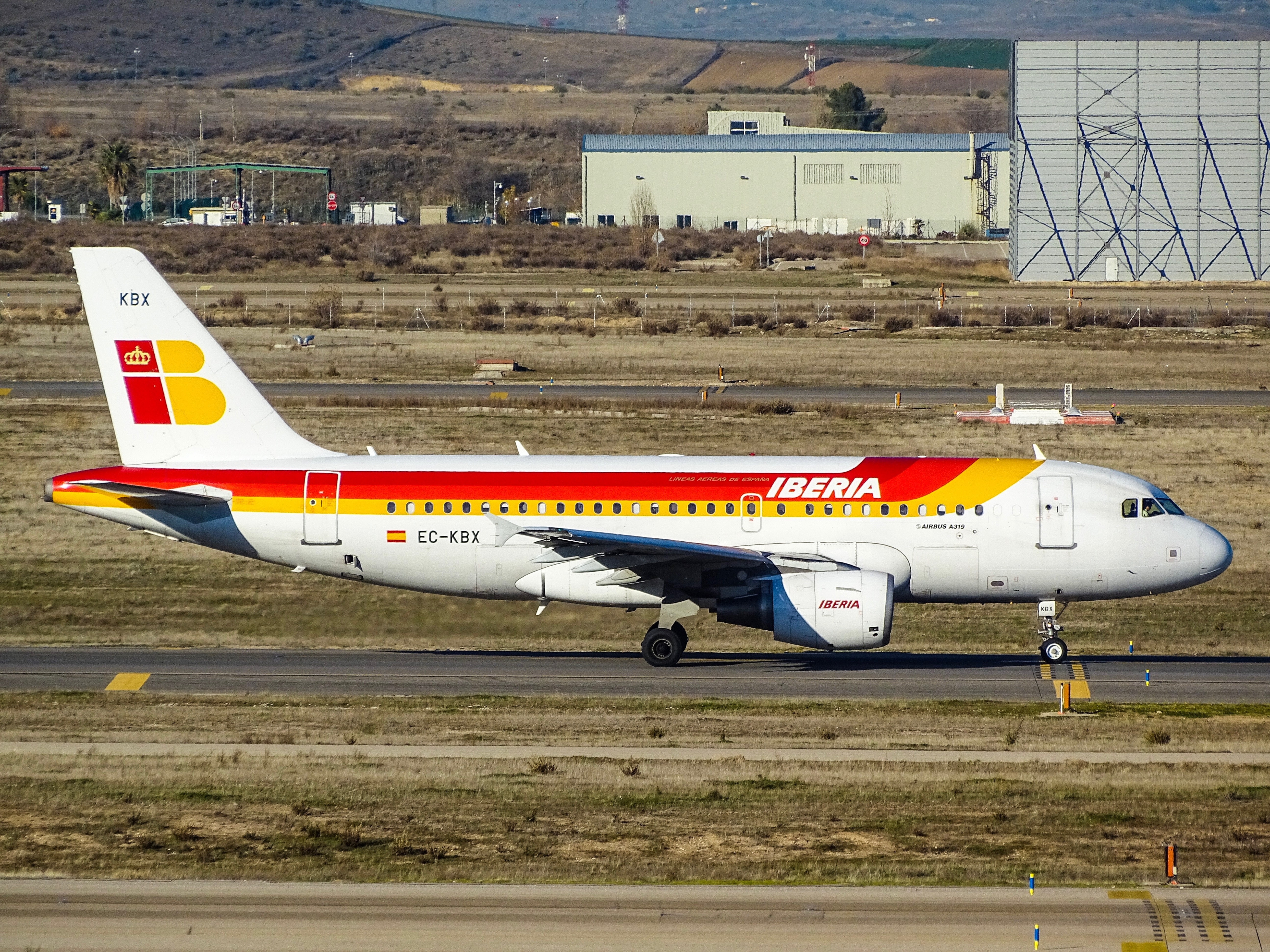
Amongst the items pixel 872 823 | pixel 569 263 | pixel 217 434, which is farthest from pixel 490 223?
pixel 872 823

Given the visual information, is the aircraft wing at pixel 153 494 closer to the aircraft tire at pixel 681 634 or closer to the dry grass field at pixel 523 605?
the dry grass field at pixel 523 605

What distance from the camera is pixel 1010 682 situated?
3130cm

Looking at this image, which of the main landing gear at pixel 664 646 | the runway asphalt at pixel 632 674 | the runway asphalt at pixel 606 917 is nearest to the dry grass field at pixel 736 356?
the runway asphalt at pixel 632 674

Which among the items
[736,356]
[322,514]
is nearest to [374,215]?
[736,356]

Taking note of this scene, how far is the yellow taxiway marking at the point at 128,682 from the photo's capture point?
30.7 metres

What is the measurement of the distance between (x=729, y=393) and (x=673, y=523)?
3071 centimetres

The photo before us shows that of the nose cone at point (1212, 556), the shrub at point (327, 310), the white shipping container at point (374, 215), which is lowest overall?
the nose cone at point (1212, 556)

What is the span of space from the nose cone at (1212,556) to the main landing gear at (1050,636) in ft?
10.0

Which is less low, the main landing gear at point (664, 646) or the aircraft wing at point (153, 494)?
the aircraft wing at point (153, 494)

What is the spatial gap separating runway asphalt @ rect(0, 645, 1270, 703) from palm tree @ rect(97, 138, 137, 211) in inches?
5684

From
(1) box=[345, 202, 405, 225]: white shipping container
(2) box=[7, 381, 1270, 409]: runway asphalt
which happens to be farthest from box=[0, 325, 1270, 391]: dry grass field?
(1) box=[345, 202, 405, 225]: white shipping container

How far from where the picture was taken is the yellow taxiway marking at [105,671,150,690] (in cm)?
3070

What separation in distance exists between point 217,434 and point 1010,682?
1706 cm

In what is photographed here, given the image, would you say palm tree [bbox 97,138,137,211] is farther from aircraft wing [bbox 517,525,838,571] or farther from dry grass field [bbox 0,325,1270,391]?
aircraft wing [bbox 517,525,838,571]
